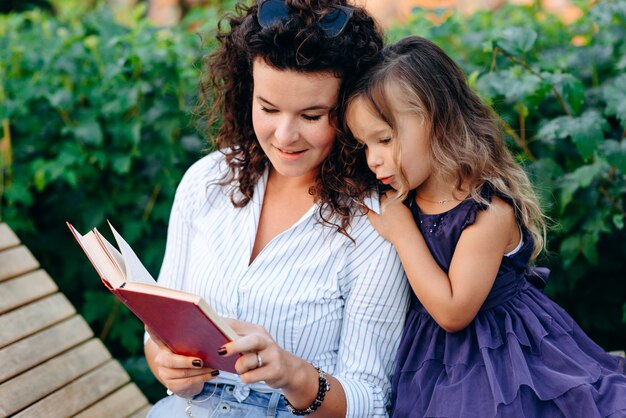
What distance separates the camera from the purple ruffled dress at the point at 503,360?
1903 mm

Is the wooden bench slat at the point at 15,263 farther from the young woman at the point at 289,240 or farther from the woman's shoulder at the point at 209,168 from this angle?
the woman's shoulder at the point at 209,168

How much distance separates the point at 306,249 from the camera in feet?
7.06

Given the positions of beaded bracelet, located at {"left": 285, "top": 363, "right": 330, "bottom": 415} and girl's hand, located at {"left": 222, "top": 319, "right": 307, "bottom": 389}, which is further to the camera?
beaded bracelet, located at {"left": 285, "top": 363, "right": 330, "bottom": 415}

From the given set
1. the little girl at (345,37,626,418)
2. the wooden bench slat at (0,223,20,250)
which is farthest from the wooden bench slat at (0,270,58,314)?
the little girl at (345,37,626,418)

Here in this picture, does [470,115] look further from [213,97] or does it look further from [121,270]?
[121,270]

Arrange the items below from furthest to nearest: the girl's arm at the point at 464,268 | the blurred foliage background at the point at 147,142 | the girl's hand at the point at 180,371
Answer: the blurred foliage background at the point at 147,142 < the girl's arm at the point at 464,268 < the girl's hand at the point at 180,371

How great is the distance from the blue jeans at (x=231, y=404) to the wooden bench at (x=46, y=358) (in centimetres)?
39

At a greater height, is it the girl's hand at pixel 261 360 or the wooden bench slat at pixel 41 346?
the girl's hand at pixel 261 360

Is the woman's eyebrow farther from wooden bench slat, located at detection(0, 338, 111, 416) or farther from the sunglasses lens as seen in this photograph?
wooden bench slat, located at detection(0, 338, 111, 416)

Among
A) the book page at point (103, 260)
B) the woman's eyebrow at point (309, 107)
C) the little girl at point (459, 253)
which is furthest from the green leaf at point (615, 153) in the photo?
the book page at point (103, 260)

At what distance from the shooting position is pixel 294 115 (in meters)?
2.00

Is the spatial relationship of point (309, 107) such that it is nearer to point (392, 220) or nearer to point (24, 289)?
point (392, 220)

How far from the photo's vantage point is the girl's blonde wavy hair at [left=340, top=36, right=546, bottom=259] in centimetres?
200

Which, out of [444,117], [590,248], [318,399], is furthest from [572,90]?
[318,399]
